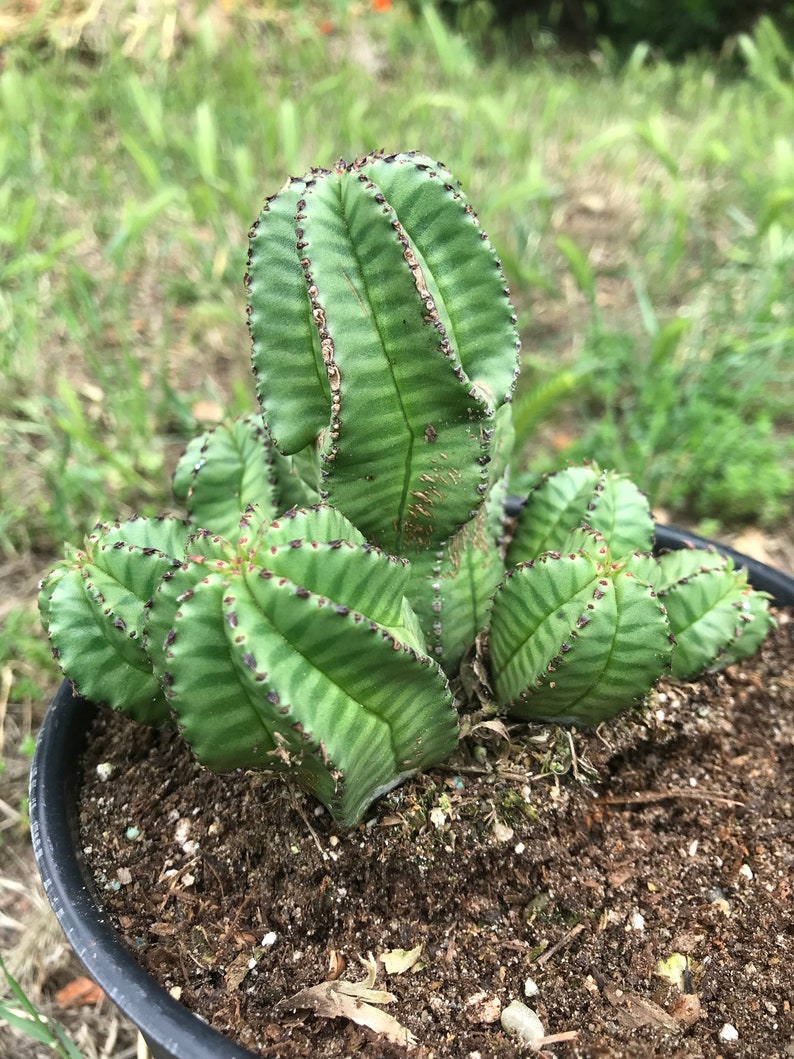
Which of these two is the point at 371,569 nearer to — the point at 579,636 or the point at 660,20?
the point at 579,636

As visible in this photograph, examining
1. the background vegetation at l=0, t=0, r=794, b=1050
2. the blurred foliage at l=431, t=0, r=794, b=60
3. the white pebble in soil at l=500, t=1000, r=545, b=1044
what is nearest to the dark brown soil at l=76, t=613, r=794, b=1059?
the white pebble in soil at l=500, t=1000, r=545, b=1044

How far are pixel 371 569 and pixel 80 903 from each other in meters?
0.43

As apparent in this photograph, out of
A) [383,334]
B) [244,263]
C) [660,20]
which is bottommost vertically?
[660,20]

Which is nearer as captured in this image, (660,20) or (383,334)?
(383,334)

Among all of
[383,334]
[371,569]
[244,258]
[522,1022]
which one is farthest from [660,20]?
[522,1022]

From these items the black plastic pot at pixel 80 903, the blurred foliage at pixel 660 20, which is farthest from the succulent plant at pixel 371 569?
the blurred foliage at pixel 660 20

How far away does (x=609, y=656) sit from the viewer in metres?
0.76

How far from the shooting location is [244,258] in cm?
196

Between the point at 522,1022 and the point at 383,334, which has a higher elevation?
the point at 383,334

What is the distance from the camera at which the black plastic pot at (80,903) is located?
2.16ft

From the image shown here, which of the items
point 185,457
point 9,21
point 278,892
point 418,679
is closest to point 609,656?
point 418,679

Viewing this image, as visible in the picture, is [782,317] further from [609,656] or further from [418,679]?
[418,679]

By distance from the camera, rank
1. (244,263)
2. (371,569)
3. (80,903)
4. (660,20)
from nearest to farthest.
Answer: (371,569) → (80,903) → (244,263) → (660,20)

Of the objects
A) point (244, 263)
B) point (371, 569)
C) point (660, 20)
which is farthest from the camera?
point (660, 20)
